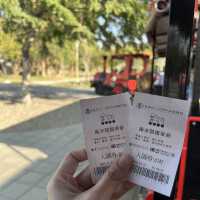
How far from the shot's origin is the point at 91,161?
3.41 feet

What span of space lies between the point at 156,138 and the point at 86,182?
1.25 feet

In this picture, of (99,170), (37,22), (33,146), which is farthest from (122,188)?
(37,22)

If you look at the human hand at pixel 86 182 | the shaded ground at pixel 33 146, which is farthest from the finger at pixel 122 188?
the shaded ground at pixel 33 146

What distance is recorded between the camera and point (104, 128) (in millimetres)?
1000

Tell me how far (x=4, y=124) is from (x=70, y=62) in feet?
129

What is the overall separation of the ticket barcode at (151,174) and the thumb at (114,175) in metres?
0.03

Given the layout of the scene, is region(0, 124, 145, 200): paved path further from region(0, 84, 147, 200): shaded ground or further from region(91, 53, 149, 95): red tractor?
region(91, 53, 149, 95): red tractor

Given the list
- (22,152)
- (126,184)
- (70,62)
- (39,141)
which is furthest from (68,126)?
(70,62)

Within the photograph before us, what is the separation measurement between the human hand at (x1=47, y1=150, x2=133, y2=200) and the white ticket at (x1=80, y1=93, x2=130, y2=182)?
44 millimetres

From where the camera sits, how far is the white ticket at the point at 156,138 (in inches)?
37.1

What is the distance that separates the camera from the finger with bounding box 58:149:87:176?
1189 millimetres

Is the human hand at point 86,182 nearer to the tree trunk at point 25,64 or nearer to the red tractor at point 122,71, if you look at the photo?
the tree trunk at point 25,64

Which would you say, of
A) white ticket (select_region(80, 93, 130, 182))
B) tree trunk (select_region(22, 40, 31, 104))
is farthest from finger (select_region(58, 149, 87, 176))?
tree trunk (select_region(22, 40, 31, 104))

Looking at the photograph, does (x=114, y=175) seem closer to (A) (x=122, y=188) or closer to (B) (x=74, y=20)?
(A) (x=122, y=188)
